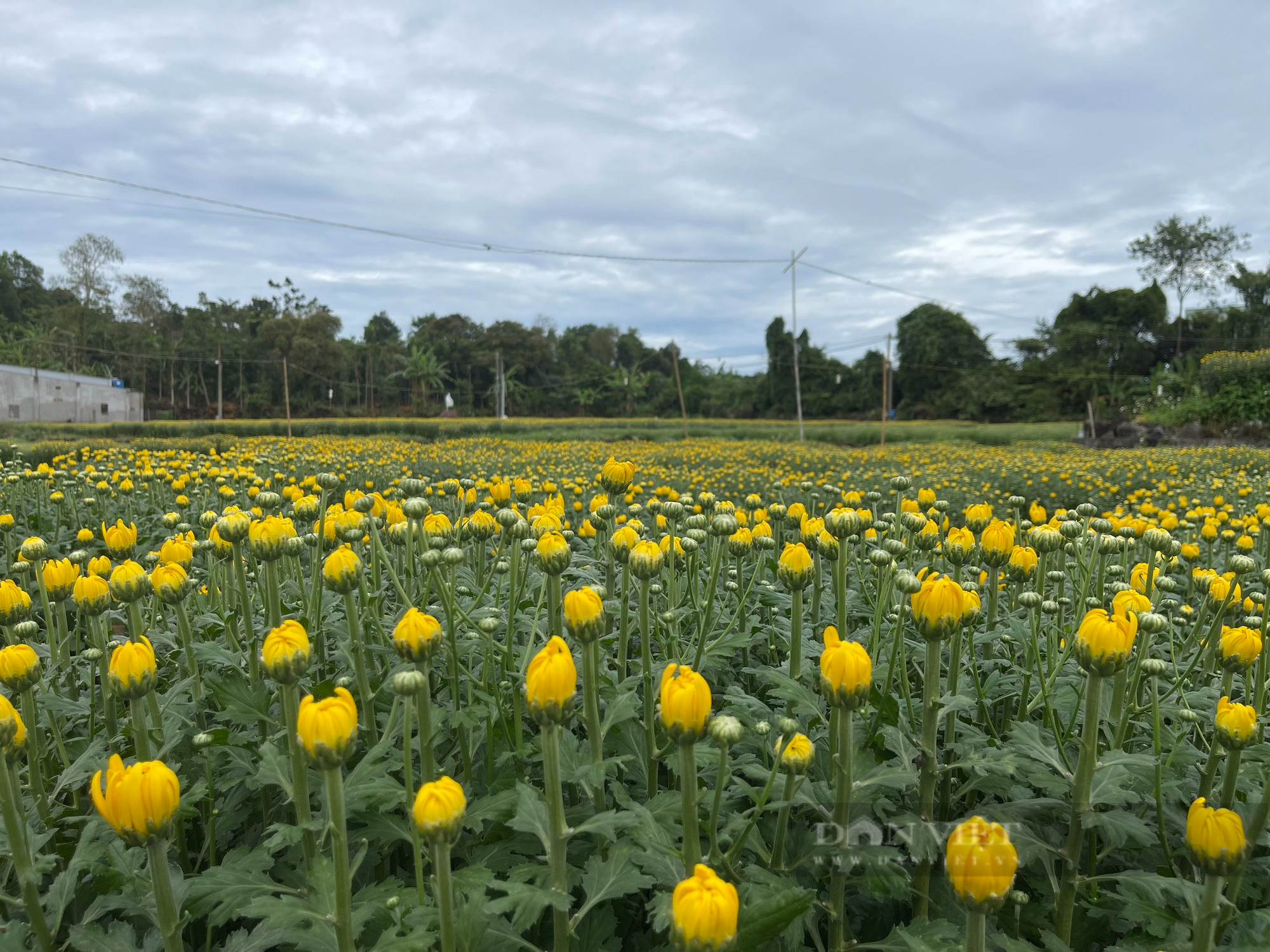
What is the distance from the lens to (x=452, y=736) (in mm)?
1771

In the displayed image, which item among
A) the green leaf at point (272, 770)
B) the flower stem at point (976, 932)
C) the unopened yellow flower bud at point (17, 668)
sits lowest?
the flower stem at point (976, 932)

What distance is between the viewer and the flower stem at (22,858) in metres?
1.12

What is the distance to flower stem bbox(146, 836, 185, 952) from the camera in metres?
1.00

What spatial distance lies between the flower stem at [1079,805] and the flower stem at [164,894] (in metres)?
1.54

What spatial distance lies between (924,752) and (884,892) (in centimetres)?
27

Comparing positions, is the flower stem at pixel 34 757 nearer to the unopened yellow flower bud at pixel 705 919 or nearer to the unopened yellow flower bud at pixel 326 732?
the unopened yellow flower bud at pixel 326 732

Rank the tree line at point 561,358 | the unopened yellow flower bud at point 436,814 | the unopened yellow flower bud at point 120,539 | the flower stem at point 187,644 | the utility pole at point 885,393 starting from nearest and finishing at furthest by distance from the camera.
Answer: the unopened yellow flower bud at point 436,814, the flower stem at point 187,644, the unopened yellow flower bud at point 120,539, the utility pole at point 885,393, the tree line at point 561,358

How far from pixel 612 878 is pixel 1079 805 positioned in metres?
0.89

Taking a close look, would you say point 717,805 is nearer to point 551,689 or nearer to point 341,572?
point 551,689

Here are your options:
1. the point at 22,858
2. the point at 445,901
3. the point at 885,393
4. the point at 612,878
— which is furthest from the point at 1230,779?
the point at 885,393

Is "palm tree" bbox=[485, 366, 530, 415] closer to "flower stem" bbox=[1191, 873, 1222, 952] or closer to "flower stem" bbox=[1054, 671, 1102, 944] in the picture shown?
"flower stem" bbox=[1054, 671, 1102, 944]

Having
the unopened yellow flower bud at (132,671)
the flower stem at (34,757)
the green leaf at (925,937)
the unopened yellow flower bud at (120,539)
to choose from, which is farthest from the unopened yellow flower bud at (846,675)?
the unopened yellow flower bud at (120,539)

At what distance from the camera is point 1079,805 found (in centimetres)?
126

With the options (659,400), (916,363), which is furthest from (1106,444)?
(659,400)
